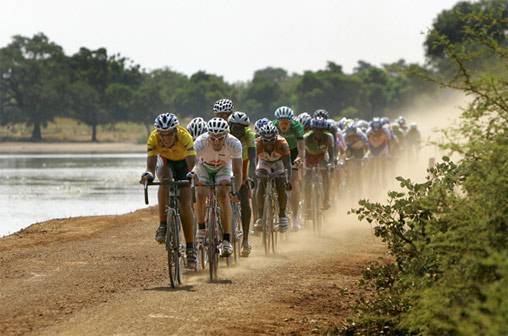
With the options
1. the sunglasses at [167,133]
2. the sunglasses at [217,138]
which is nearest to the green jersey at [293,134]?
the sunglasses at [217,138]

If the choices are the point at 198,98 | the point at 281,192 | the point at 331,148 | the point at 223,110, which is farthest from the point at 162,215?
the point at 198,98

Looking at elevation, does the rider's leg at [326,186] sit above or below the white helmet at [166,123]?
below

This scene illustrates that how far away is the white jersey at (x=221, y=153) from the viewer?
45.2ft

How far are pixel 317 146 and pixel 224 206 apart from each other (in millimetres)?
7374

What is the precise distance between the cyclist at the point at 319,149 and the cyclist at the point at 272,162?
336cm

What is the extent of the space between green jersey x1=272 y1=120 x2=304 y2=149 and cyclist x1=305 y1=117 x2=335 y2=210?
1.70m

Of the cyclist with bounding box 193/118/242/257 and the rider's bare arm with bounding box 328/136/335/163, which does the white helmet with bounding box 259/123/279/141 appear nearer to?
the cyclist with bounding box 193/118/242/257

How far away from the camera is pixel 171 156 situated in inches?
521

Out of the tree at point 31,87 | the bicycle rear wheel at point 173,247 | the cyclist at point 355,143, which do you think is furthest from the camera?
the tree at point 31,87

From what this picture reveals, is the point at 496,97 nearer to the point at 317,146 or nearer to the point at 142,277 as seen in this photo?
the point at 142,277

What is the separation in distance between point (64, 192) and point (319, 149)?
2104 cm

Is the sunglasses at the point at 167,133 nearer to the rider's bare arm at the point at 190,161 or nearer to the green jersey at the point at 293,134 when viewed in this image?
the rider's bare arm at the point at 190,161

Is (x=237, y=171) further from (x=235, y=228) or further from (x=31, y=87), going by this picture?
(x=31, y=87)

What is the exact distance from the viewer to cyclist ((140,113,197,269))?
42.1 feet
